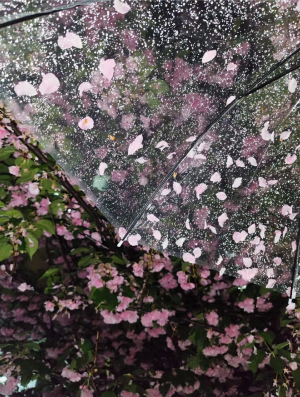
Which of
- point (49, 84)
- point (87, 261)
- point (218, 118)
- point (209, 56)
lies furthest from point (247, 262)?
point (87, 261)

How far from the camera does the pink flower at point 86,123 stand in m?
0.66

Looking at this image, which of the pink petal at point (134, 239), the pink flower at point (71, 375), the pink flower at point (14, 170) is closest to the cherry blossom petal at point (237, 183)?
the pink petal at point (134, 239)

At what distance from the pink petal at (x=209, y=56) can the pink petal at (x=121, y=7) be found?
14 cm

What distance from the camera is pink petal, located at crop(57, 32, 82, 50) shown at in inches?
22.0

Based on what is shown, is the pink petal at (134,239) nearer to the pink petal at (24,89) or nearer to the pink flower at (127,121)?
the pink flower at (127,121)

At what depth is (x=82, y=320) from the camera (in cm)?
210

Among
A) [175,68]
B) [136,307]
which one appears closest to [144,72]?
[175,68]

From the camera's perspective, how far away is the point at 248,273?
932 millimetres

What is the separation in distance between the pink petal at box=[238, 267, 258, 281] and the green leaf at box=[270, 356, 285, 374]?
781 millimetres

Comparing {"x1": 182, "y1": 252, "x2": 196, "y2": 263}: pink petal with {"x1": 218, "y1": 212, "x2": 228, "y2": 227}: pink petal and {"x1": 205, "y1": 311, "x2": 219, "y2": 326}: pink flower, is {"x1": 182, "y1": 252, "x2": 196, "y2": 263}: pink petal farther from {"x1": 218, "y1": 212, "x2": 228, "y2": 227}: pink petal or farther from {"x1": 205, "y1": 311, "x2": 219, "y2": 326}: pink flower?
{"x1": 205, "y1": 311, "x2": 219, "y2": 326}: pink flower

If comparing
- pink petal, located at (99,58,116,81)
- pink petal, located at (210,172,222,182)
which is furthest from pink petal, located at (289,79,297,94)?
pink petal, located at (99,58,116,81)

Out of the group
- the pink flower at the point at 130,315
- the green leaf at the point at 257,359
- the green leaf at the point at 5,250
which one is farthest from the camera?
the pink flower at the point at 130,315

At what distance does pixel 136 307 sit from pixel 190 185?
3.25 feet

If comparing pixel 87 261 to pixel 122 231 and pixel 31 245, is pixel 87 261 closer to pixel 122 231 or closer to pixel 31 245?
pixel 31 245
